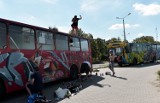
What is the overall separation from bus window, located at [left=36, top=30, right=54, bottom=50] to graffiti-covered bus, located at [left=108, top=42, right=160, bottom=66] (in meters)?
16.4

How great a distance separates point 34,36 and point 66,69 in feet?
12.9

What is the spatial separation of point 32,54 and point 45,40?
65.5 inches

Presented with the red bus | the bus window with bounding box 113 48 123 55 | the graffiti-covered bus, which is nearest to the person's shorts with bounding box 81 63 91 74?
the red bus

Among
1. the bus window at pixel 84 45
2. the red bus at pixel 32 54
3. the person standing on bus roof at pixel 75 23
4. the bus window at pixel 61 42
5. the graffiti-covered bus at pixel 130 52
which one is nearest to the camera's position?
the red bus at pixel 32 54

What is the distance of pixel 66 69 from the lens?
52.4 ft

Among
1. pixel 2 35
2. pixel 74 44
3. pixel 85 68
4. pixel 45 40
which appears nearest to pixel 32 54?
pixel 45 40

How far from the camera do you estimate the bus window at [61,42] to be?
1509 cm

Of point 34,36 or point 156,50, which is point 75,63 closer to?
point 34,36

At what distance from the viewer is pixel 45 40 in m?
13.7

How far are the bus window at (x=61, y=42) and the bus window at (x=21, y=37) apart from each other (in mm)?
2710

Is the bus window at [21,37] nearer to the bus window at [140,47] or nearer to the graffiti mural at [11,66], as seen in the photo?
the graffiti mural at [11,66]

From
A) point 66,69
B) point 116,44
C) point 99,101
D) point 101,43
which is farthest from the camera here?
point 101,43

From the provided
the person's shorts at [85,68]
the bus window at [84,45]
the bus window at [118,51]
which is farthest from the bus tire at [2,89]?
the bus window at [118,51]

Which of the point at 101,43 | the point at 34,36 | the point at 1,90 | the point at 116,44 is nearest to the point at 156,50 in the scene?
the point at 116,44
